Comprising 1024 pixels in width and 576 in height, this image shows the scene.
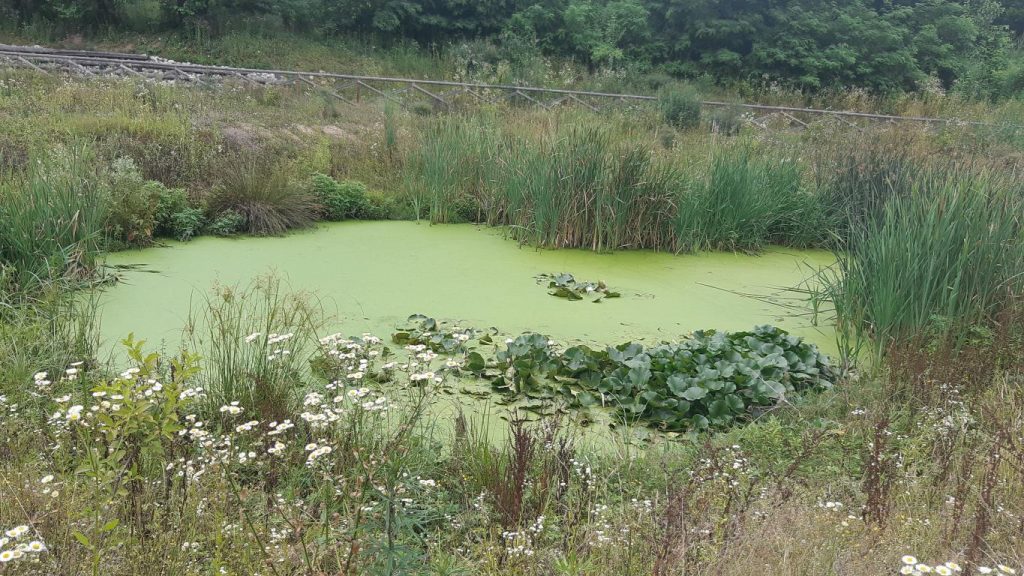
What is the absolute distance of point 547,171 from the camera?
6.80 meters

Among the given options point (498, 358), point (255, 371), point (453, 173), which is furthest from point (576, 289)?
point (453, 173)

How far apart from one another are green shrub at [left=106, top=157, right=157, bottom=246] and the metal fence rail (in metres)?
6.83

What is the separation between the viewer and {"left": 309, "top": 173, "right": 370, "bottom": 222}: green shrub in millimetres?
8023

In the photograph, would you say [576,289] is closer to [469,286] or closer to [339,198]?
[469,286]

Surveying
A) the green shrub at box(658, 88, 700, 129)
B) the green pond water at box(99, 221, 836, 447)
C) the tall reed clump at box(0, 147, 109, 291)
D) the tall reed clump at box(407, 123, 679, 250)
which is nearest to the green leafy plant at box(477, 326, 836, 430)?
the green pond water at box(99, 221, 836, 447)

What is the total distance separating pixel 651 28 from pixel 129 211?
2194cm

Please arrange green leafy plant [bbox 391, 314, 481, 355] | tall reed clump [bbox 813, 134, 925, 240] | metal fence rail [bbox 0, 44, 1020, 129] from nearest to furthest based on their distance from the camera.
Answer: green leafy plant [bbox 391, 314, 481, 355], tall reed clump [bbox 813, 134, 925, 240], metal fence rail [bbox 0, 44, 1020, 129]

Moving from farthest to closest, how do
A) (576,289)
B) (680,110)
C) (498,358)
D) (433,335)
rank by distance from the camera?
(680,110) → (576,289) → (433,335) → (498,358)

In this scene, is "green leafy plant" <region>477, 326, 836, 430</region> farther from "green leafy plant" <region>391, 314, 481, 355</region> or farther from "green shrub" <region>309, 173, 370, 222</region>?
"green shrub" <region>309, 173, 370, 222</region>

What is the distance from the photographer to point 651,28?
25.5 m

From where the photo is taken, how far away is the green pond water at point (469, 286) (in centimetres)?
473

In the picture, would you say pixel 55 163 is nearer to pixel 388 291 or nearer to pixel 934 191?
pixel 388 291

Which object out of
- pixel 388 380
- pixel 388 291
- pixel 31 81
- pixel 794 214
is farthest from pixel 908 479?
pixel 31 81

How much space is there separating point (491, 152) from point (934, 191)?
4406mm
